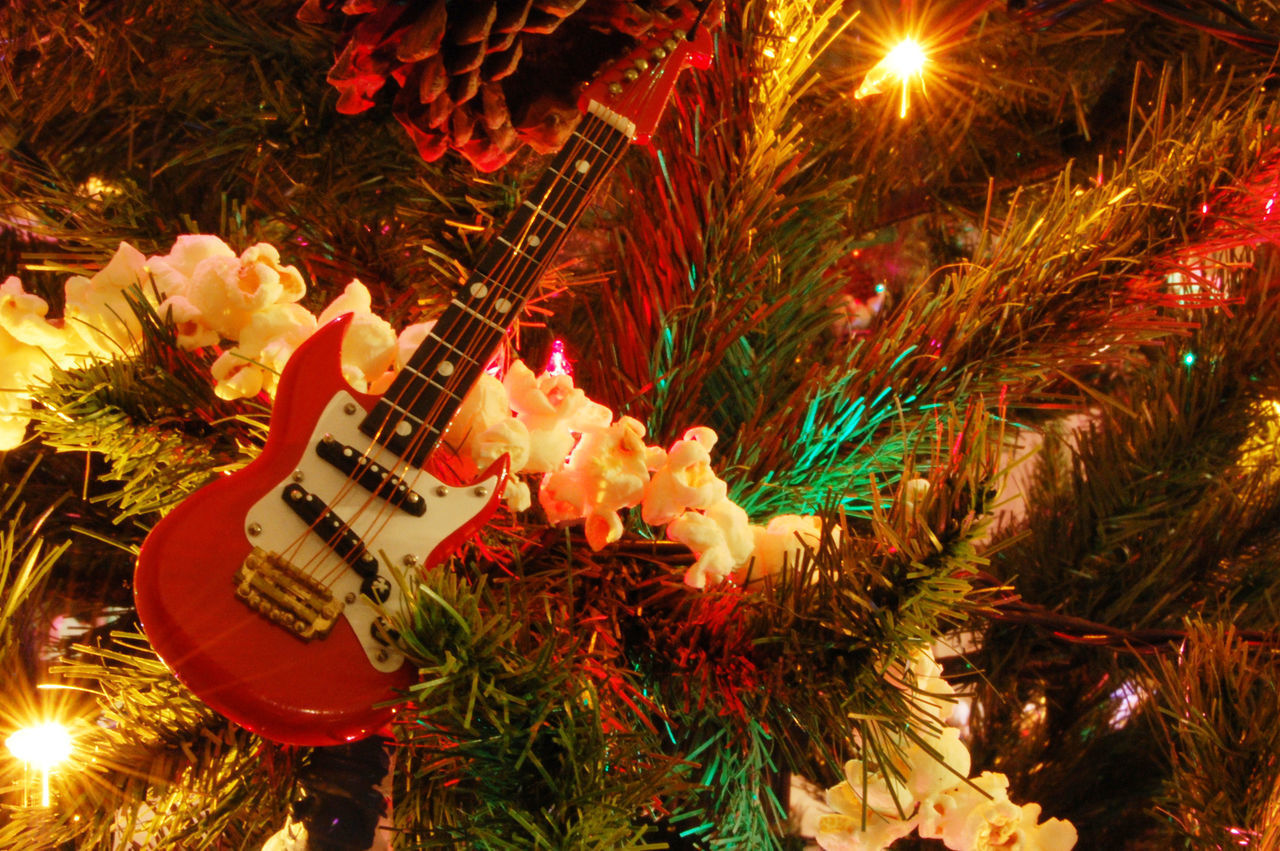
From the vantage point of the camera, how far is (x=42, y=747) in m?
0.32

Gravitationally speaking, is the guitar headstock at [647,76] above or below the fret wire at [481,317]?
above

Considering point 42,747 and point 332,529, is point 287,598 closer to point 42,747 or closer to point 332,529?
point 332,529

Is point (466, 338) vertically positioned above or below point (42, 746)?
above

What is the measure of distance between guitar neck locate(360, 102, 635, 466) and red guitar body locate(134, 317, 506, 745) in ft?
0.09

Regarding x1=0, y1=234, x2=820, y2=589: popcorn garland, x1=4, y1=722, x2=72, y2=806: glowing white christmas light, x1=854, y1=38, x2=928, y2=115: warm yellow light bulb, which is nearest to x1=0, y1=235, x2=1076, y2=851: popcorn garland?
x1=0, y1=234, x2=820, y2=589: popcorn garland

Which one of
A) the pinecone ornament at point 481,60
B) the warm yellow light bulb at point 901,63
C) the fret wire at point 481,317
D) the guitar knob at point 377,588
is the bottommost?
the guitar knob at point 377,588

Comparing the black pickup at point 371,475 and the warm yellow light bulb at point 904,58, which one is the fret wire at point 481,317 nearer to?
the black pickup at point 371,475

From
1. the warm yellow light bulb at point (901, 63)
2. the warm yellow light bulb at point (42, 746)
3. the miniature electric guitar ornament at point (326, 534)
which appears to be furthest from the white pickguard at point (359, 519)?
the warm yellow light bulb at point (901, 63)

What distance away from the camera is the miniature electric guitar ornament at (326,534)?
258mm

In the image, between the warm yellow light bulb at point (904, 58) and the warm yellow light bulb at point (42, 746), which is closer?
the warm yellow light bulb at point (42, 746)

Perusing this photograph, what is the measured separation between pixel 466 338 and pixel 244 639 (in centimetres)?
11

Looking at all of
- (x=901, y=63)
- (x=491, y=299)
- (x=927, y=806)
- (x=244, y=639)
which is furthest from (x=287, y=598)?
(x=901, y=63)

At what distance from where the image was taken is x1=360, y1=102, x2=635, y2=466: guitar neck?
293 mm

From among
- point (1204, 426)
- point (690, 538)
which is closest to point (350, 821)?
point (690, 538)
